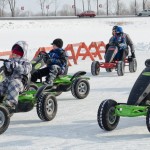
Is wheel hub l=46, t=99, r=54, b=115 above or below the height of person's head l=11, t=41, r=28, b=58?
below

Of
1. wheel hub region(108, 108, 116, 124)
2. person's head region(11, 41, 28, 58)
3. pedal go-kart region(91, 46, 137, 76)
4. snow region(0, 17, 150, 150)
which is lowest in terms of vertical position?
snow region(0, 17, 150, 150)

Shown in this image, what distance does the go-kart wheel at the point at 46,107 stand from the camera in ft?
24.8

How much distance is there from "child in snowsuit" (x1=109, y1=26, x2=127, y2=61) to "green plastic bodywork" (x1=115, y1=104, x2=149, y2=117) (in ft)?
25.5

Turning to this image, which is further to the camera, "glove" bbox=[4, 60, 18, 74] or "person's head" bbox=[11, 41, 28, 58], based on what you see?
"person's head" bbox=[11, 41, 28, 58]

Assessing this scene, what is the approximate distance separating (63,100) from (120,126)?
9.69 ft

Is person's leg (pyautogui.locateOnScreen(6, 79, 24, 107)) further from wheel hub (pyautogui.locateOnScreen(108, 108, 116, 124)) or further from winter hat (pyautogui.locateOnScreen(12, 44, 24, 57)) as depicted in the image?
wheel hub (pyautogui.locateOnScreen(108, 108, 116, 124))

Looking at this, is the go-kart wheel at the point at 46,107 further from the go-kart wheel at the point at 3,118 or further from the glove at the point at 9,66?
the go-kart wheel at the point at 3,118

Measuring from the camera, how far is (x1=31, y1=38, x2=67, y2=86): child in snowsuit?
9.76 metres

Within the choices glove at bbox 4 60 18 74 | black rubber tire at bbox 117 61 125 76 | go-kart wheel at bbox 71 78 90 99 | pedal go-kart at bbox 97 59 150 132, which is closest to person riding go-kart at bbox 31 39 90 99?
go-kart wheel at bbox 71 78 90 99

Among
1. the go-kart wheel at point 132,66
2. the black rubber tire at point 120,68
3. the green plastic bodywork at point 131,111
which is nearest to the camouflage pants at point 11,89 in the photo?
the green plastic bodywork at point 131,111

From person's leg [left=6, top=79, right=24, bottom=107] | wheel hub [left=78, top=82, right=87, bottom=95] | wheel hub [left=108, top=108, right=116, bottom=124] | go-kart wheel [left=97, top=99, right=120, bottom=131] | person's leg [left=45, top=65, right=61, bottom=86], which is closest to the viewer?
go-kart wheel [left=97, top=99, right=120, bottom=131]

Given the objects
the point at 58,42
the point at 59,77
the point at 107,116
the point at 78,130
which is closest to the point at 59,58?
the point at 58,42

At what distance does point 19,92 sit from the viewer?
7.75 meters

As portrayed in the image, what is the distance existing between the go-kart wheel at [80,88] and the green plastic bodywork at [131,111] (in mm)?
3041
